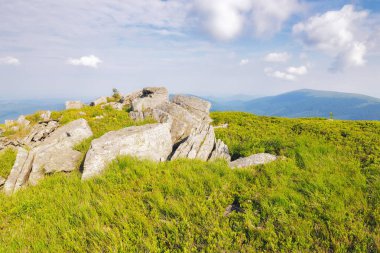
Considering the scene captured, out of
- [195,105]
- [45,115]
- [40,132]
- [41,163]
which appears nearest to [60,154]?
[41,163]

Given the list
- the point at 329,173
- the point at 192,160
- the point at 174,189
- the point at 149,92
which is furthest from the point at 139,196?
the point at 149,92

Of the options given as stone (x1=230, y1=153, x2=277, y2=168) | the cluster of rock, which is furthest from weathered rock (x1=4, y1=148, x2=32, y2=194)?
stone (x1=230, y1=153, x2=277, y2=168)

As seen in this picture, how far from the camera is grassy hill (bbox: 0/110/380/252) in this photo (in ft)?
19.1

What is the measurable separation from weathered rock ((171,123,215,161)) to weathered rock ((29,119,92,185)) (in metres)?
5.02

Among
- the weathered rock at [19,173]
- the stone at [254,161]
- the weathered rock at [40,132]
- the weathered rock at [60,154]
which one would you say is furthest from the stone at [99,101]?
the stone at [254,161]

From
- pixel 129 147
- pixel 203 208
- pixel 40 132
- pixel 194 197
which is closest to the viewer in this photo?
pixel 203 208

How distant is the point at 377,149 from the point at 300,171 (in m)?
5.05

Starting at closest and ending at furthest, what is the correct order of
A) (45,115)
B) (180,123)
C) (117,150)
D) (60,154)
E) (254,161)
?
1. (254,161)
2. (117,150)
3. (60,154)
4. (180,123)
5. (45,115)

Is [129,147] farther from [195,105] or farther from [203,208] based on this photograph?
[195,105]

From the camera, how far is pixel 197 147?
37.2ft

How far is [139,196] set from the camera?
24.7 ft

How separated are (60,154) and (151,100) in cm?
1003

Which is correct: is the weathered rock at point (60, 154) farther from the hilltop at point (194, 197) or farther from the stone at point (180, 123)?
the stone at point (180, 123)

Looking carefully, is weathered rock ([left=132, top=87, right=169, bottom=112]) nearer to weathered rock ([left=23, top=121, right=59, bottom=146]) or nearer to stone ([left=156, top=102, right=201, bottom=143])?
stone ([left=156, top=102, right=201, bottom=143])
